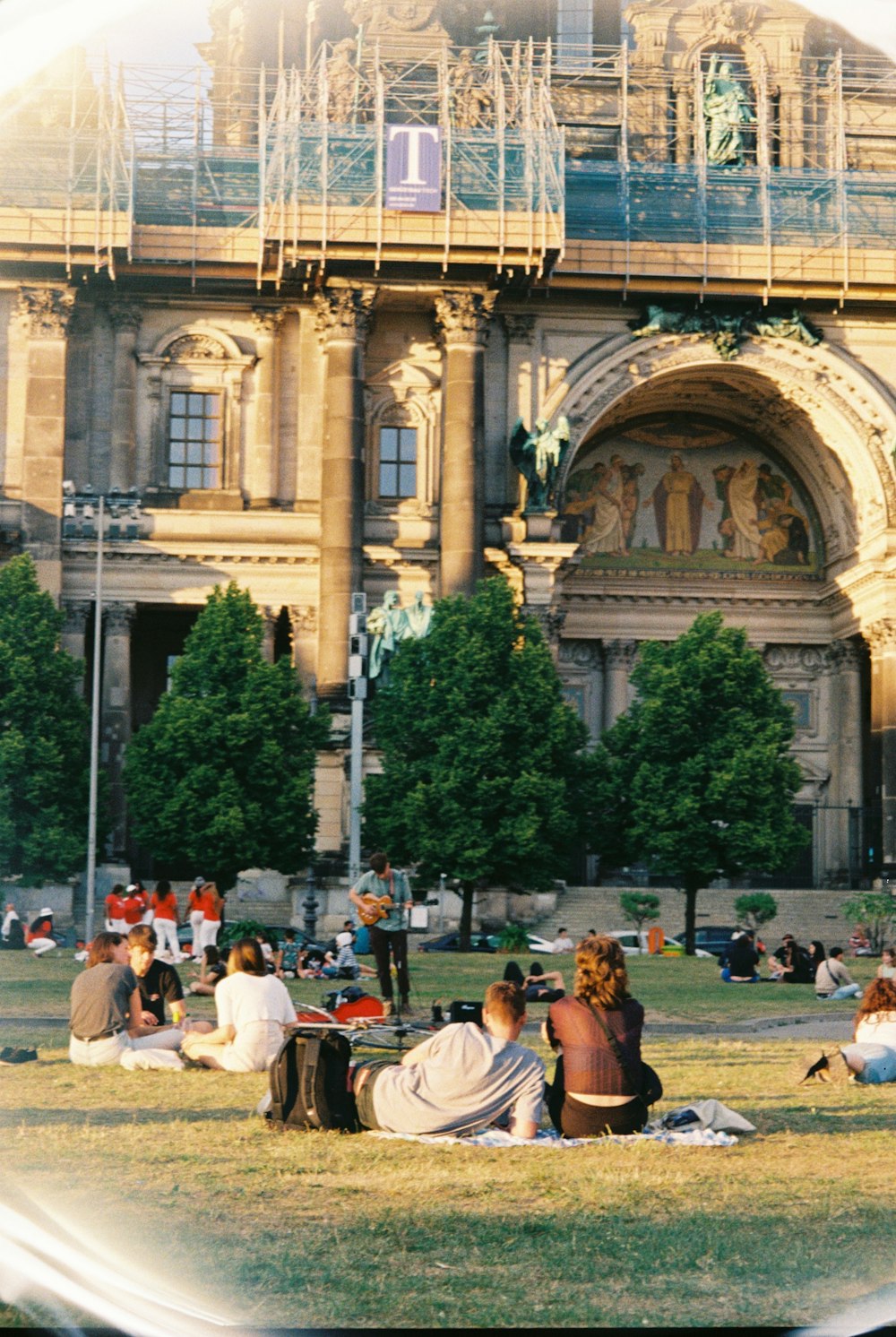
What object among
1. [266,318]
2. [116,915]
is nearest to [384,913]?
[116,915]

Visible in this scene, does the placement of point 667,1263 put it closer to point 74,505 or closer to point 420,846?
point 420,846

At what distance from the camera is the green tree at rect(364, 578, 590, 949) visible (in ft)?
142

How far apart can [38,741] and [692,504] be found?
2404cm

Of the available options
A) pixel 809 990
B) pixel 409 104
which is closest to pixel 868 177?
pixel 409 104

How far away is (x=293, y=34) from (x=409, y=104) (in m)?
46.9

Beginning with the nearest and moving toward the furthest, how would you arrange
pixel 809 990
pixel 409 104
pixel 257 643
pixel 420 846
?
pixel 809 990, pixel 420 846, pixel 257 643, pixel 409 104

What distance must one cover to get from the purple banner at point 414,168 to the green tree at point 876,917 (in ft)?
67.6

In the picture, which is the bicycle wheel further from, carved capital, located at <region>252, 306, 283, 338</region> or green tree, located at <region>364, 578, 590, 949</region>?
carved capital, located at <region>252, 306, 283, 338</region>

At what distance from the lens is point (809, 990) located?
31.2m

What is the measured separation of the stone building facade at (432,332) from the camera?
50.3 metres

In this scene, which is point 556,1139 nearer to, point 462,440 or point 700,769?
point 700,769

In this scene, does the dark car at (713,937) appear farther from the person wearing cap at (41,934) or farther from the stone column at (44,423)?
the stone column at (44,423)

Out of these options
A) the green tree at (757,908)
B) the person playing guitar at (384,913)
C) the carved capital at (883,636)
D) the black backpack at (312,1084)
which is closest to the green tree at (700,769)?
the green tree at (757,908)

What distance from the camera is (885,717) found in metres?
54.5
